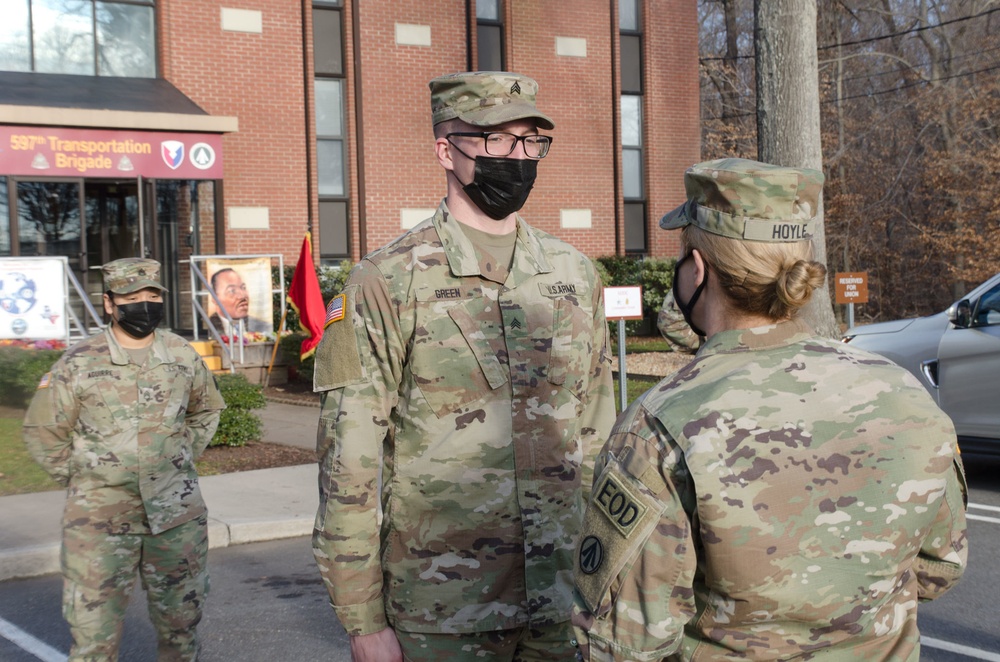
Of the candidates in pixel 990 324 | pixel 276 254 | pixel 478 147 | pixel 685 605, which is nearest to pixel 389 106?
pixel 276 254

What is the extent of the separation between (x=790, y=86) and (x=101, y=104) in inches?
423

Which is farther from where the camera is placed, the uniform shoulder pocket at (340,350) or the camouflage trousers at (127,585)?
the camouflage trousers at (127,585)

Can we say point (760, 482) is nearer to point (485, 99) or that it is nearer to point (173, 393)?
point (485, 99)

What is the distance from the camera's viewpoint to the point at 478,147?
9.83 ft

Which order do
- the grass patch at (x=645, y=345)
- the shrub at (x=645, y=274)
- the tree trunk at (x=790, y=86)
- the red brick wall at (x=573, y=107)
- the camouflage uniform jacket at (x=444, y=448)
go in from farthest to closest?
the shrub at (x=645, y=274), the red brick wall at (x=573, y=107), the grass patch at (x=645, y=345), the tree trunk at (x=790, y=86), the camouflage uniform jacket at (x=444, y=448)

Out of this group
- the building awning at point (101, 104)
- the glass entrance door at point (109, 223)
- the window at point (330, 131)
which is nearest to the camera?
the building awning at point (101, 104)

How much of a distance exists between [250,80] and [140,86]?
6.34 ft

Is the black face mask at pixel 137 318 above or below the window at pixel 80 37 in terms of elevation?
below

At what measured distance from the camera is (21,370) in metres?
13.4

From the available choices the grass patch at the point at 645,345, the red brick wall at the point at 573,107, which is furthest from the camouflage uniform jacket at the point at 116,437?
the red brick wall at the point at 573,107

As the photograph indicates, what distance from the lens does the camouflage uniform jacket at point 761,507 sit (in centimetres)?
182

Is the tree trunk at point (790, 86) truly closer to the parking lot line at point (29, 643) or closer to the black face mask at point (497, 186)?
the parking lot line at point (29, 643)

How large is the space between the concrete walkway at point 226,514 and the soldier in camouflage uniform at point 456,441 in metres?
5.22

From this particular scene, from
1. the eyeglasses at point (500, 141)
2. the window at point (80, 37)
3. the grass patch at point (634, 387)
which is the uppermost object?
the window at point (80, 37)
